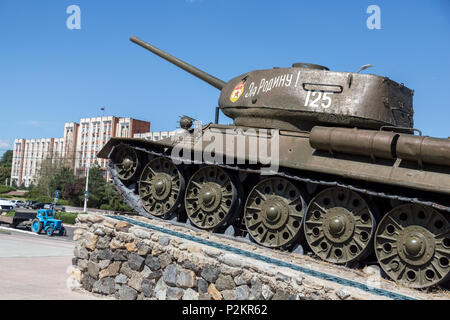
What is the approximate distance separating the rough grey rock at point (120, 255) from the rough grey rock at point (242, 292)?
339cm

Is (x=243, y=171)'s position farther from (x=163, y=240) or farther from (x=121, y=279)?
(x=121, y=279)

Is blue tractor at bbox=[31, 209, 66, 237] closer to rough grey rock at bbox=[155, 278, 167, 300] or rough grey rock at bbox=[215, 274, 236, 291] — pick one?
rough grey rock at bbox=[155, 278, 167, 300]

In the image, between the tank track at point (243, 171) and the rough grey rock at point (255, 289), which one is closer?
the rough grey rock at point (255, 289)

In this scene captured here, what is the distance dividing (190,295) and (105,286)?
2713mm

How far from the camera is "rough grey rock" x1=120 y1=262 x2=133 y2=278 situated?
38.8 feet

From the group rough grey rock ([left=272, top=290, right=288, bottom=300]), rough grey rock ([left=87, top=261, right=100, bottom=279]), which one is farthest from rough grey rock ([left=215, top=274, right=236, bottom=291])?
rough grey rock ([left=87, top=261, right=100, bottom=279])

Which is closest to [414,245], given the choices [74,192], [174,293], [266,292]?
[266,292]

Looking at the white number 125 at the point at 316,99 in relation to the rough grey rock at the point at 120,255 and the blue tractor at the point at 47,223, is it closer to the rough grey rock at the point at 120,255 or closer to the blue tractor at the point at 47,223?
the rough grey rock at the point at 120,255

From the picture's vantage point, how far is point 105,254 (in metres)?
12.4

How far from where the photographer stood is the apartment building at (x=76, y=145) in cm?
8531

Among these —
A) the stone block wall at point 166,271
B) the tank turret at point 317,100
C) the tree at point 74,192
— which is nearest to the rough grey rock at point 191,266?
the stone block wall at point 166,271

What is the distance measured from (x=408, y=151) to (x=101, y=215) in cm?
756

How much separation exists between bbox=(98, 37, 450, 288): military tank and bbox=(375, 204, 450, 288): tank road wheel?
0.07 feet
